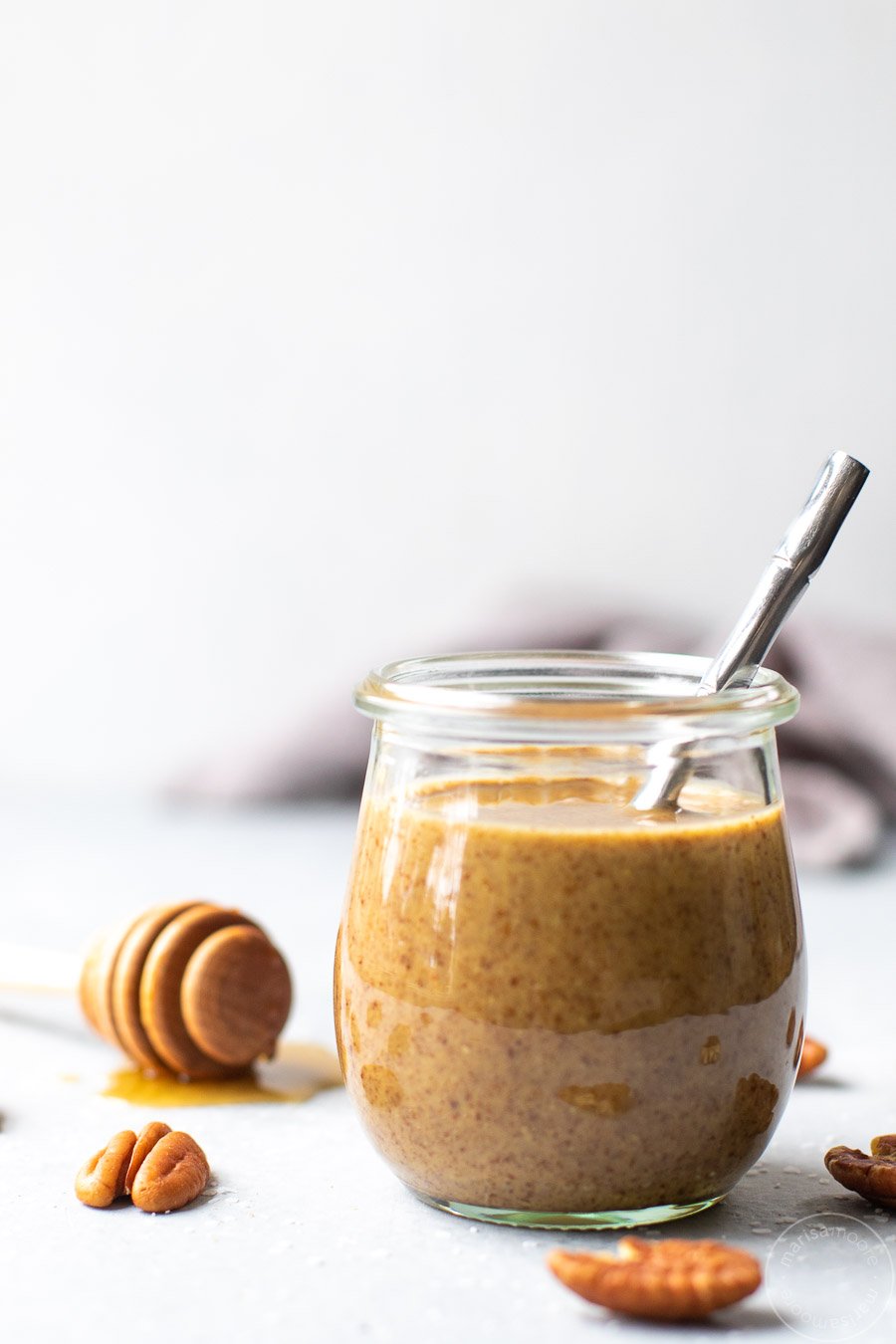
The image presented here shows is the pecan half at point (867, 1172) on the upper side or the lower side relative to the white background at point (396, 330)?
lower

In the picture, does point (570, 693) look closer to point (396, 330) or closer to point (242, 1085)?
point (242, 1085)

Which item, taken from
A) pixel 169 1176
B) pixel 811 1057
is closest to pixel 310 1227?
pixel 169 1176

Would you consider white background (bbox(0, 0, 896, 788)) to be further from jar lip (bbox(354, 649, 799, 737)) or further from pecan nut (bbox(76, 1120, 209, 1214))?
pecan nut (bbox(76, 1120, 209, 1214))

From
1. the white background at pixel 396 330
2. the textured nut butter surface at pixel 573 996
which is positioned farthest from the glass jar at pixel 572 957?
the white background at pixel 396 330

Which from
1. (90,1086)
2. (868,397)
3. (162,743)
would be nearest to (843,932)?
(90,1086)

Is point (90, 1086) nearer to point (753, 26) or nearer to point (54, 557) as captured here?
point (54, 557)

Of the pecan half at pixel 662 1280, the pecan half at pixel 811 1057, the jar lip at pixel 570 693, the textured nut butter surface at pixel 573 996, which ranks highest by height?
the jar lip at pixel 570 693

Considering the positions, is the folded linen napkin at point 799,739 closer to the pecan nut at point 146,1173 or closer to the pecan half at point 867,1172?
the pecan half at point 867,1172

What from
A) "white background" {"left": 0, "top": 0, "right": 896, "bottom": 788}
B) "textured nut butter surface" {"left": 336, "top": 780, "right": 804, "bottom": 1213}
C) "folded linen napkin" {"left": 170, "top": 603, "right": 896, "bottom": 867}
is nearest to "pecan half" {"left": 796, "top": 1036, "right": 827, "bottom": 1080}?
"textured nut butter surface" {"left": 336, "top": 780, "right": 804, "bottom": 1213}

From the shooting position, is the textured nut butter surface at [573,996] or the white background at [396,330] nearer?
the textured nut butter surface at [573,996]
